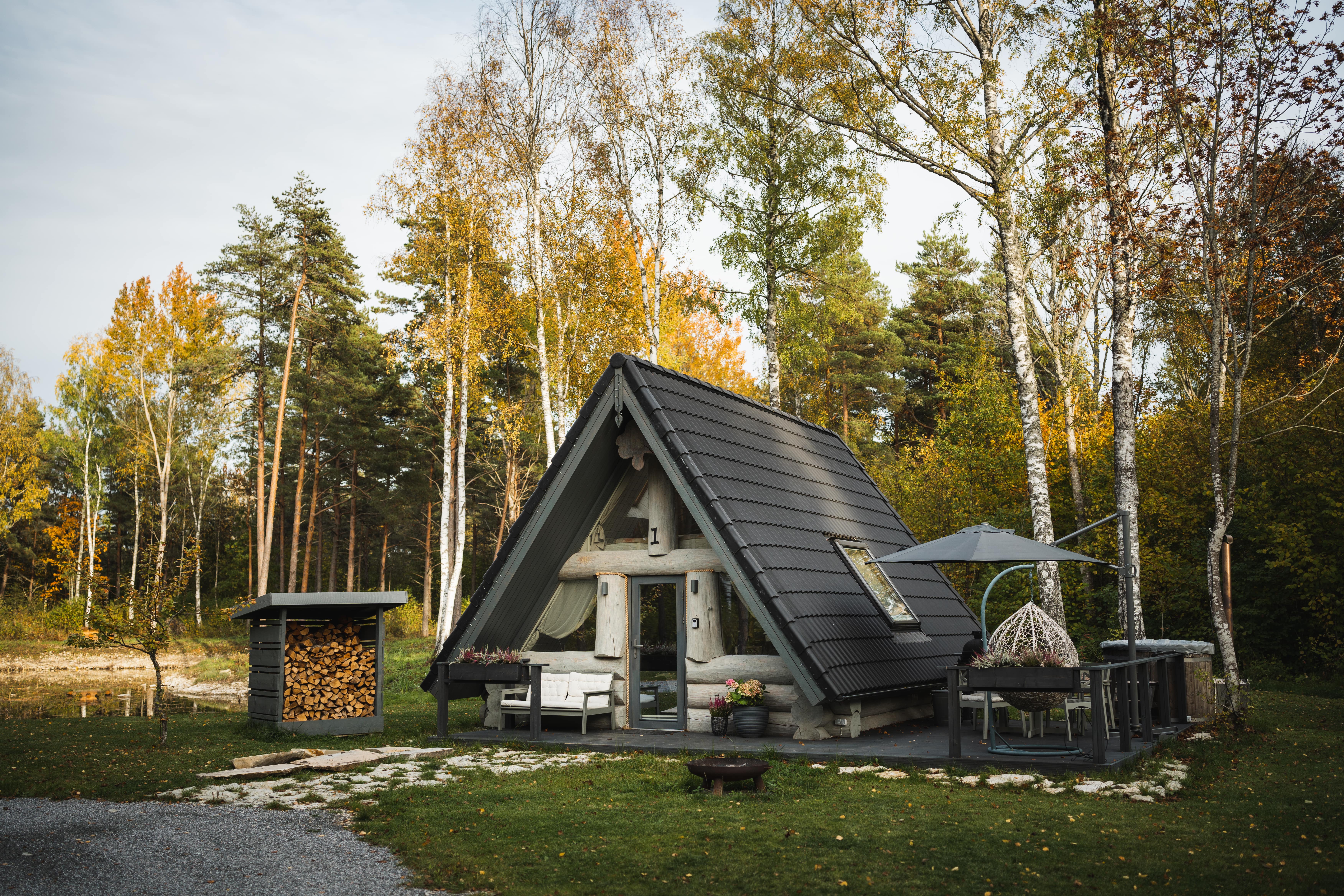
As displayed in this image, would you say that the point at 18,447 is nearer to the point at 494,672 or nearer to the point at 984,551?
the point at 494,672

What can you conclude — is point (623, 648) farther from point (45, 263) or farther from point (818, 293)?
point (45, 263)

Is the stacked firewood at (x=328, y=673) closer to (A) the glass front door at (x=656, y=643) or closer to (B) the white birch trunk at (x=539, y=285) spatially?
(A) the glass front door at (x=656, y=643)

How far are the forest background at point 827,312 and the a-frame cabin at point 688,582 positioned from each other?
3370mm

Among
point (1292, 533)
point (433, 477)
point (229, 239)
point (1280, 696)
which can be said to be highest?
point (229, 239)

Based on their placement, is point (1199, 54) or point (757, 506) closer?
point (757, 506)

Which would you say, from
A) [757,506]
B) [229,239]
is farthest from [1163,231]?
[229,239]

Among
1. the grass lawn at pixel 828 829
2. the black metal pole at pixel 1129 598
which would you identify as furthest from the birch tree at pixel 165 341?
the black metal pole at pixel 1129 598

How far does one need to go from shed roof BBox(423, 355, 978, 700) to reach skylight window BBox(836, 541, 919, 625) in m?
0.11

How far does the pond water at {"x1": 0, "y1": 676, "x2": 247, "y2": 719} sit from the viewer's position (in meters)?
Result: 13.6

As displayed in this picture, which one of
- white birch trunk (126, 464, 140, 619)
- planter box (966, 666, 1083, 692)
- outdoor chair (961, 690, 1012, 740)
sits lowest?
outdoor chair (961, 690, 1012, 740)

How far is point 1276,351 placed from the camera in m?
18.9

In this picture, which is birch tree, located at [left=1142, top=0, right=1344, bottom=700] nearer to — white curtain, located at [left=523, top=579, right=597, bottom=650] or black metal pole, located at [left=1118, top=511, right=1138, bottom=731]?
black metal pole, located at [left=1118, top=511, right=1138, bottom=731]

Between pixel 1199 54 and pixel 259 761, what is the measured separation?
1302 cm

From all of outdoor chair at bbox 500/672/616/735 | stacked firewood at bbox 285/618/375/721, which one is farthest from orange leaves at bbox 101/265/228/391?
outdoor chair at bbox 500/672/616/735
